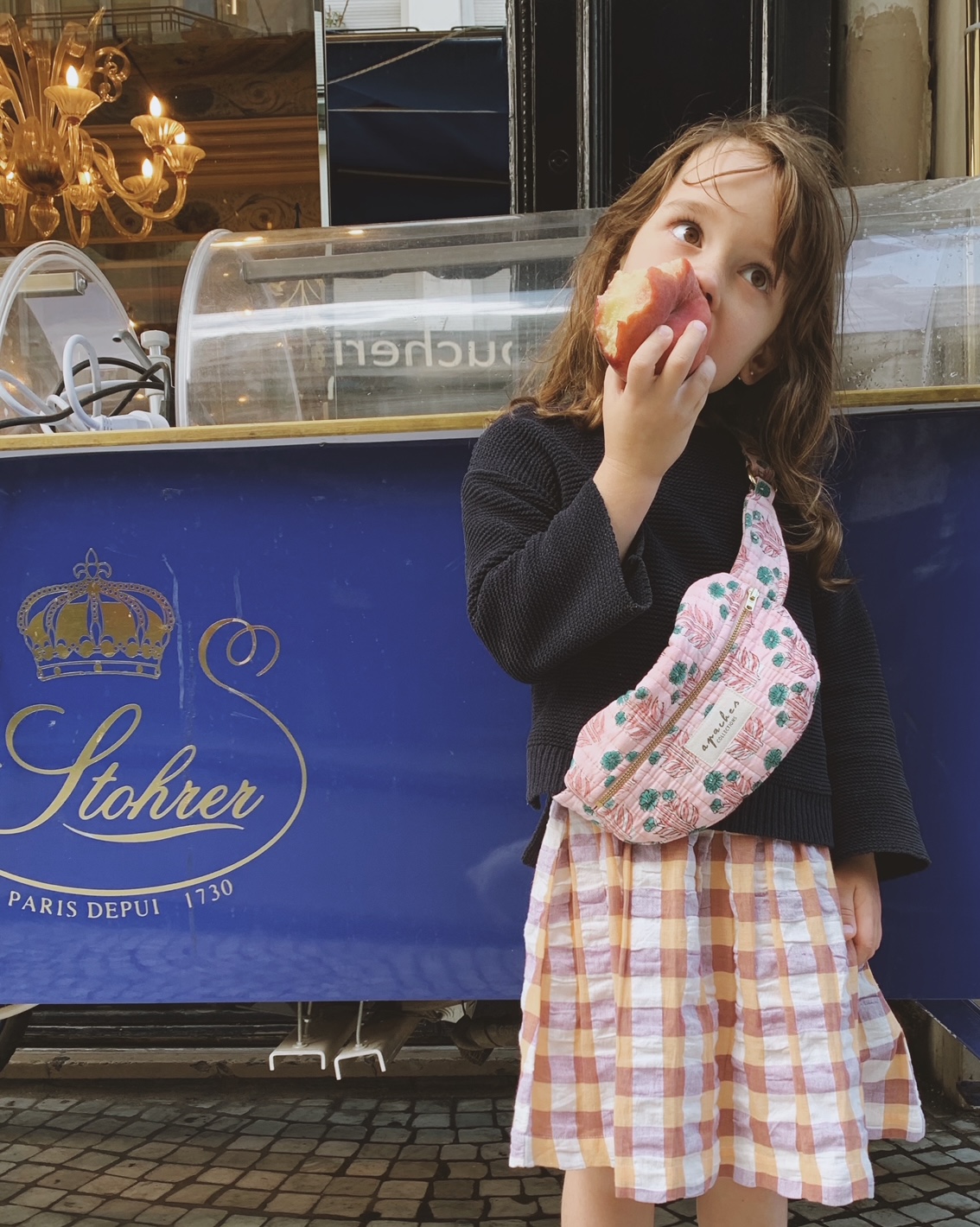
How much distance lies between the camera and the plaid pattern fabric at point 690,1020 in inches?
50.2

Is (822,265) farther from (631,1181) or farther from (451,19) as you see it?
(451,19)

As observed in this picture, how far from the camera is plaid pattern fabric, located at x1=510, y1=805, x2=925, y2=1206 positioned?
127 cm

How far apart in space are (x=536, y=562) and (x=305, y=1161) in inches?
71.2

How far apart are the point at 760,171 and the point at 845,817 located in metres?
0.75

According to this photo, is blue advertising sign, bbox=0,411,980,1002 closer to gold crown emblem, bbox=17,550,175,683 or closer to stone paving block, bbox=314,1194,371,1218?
gold crown emblem, bbox=17,550,175,683

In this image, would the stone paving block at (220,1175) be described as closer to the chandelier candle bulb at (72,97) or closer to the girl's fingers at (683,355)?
the girl's fingers at (683,355)

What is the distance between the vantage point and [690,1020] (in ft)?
4.25

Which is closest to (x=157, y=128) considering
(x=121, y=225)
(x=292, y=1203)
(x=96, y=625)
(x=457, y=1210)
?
(x=121, y=225)

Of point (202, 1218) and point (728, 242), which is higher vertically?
point (728, 242)

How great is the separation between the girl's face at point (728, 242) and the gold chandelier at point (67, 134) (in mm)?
4379

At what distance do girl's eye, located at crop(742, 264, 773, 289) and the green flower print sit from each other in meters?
0.44

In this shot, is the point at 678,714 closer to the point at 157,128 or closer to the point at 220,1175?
the point at 220,1175

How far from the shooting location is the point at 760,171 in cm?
133

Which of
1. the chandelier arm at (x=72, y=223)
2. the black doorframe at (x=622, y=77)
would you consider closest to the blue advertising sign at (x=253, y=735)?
the black doorframe at (x=622, y=77)
